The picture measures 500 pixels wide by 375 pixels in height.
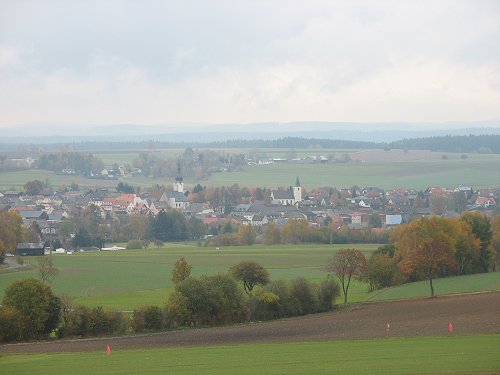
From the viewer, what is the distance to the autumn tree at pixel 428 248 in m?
53.5

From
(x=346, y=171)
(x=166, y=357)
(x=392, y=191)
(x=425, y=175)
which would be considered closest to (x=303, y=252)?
(x=166, y=357)

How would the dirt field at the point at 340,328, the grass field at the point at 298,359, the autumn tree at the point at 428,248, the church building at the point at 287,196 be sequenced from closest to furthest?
the grass field at the point at 298,359, the dirt field at the point at 340,328, the autumn tree at the point at 428,248, the church building at the point at 287,196

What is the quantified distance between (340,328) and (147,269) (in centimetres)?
2785

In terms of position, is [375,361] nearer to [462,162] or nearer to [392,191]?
[392,191]

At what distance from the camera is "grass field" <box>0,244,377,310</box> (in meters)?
52.3

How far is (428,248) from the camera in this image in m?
53.8

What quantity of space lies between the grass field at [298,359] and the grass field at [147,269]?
48.3ft

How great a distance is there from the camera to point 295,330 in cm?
3912

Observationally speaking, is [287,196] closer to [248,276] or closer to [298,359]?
[248,276]

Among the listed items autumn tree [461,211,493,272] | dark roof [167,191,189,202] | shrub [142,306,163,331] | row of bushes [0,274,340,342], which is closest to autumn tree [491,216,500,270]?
autumn tree [461,211,493,272]

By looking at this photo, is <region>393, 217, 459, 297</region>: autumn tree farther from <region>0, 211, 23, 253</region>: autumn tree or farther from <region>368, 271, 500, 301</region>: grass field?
<region>0, 211, 23, 253</region>: autumn tree

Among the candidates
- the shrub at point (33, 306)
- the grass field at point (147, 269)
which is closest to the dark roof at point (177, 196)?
the grass field at point (147, 269)

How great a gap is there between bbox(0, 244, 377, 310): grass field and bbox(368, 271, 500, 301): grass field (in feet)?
4.96

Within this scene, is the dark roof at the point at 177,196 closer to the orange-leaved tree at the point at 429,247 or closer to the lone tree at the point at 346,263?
the orange-leaved tree at the point at 429,247
